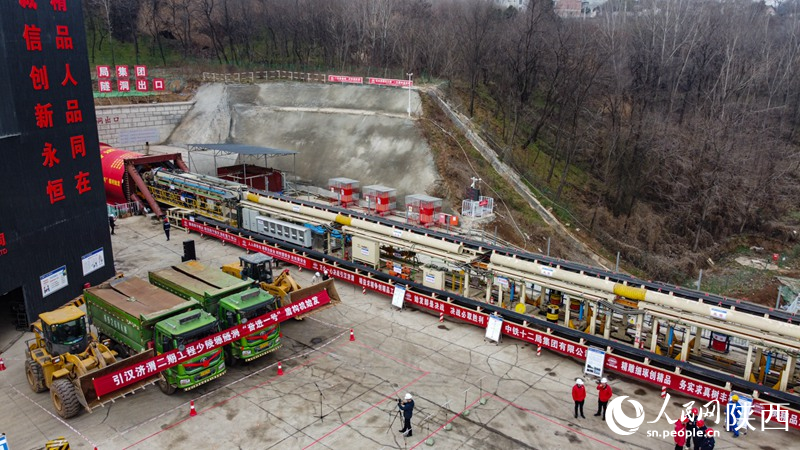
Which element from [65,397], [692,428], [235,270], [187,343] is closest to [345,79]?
[235,270]

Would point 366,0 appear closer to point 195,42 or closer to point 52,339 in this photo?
point 195,42

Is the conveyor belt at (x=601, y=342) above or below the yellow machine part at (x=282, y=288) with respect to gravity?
below

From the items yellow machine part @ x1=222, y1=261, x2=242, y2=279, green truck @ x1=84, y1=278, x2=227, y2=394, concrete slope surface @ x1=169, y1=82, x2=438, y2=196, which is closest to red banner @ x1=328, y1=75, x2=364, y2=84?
concrete slope surface @ x1=169, y1=82, x2=438, y2=196

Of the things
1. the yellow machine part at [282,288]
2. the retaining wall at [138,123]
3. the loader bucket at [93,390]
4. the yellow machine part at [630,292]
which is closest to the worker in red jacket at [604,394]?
the yellow machine part at [630,292]

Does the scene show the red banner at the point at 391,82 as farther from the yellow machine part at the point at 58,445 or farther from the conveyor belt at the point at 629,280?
the yellow machine part at the point at 58,445

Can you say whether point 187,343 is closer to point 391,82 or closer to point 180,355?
point 180,355

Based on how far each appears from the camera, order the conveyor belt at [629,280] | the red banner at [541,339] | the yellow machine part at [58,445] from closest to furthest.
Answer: the yellow machine part at [58,445] → the red banner at [541,339] → the conveyor belt at [629,280]

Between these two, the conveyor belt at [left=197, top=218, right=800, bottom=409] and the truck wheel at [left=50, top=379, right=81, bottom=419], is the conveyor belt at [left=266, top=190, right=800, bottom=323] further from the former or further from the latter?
the truck wheel at [left=50, top=379, right=81, bottom=419]
